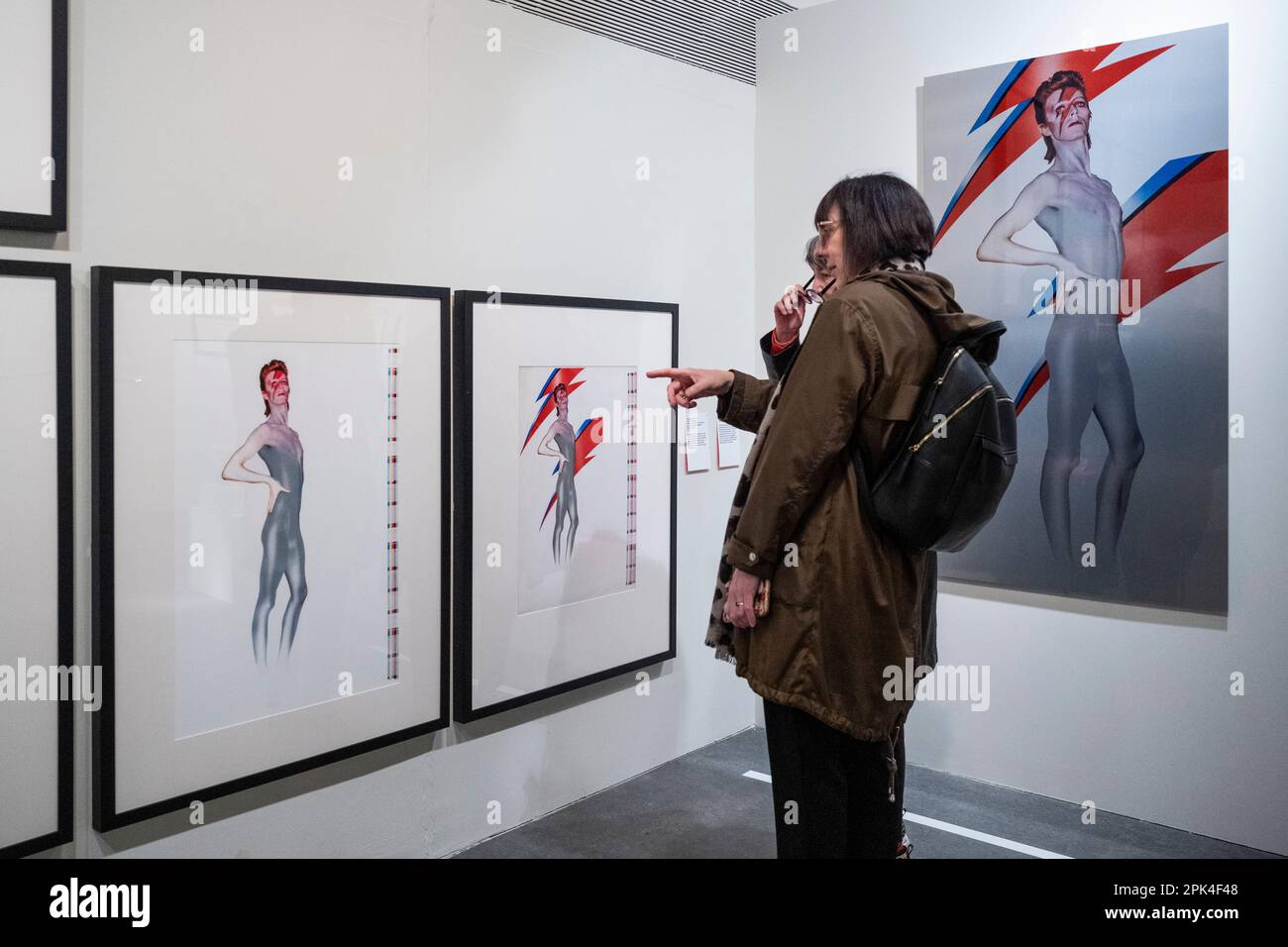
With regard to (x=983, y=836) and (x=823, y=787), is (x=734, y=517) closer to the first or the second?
(x=823, y=787)

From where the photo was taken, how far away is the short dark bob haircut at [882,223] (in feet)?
6.95

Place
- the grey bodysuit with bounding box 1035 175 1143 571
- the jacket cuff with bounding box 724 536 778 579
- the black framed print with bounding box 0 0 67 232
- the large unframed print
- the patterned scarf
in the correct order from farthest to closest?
the grey bodysuit with bounding box 1035 175 1143 571
the large unframed print
the patterned scarf
the jacket cuff with bounding box 724 536 778 579
the black framed print with bounding box 0 0 67 232

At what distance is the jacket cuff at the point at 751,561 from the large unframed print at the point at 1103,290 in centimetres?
144

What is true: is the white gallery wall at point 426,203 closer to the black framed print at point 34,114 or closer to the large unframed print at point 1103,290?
the black framed print at point 34,114

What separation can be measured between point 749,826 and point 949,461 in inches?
57.1

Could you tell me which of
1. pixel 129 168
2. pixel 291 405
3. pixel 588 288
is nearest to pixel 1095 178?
pixel 588 288

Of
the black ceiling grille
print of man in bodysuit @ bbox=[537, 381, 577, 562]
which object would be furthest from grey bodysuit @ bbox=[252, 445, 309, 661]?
the black ceiling grille

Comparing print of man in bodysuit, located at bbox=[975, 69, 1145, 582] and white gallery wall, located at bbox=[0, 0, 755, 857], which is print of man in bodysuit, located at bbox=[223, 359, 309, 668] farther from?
print of man in bodysuit, located at bbox=[975, 69, 1145, 582]

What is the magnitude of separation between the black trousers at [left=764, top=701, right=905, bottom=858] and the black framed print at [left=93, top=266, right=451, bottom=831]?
97 cm

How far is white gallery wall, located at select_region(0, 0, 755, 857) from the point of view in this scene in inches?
80.7

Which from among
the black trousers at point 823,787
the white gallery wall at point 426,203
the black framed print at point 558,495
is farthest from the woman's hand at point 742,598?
the white gallery wall at point 426,203

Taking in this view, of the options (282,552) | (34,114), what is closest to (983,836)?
(282,552)
